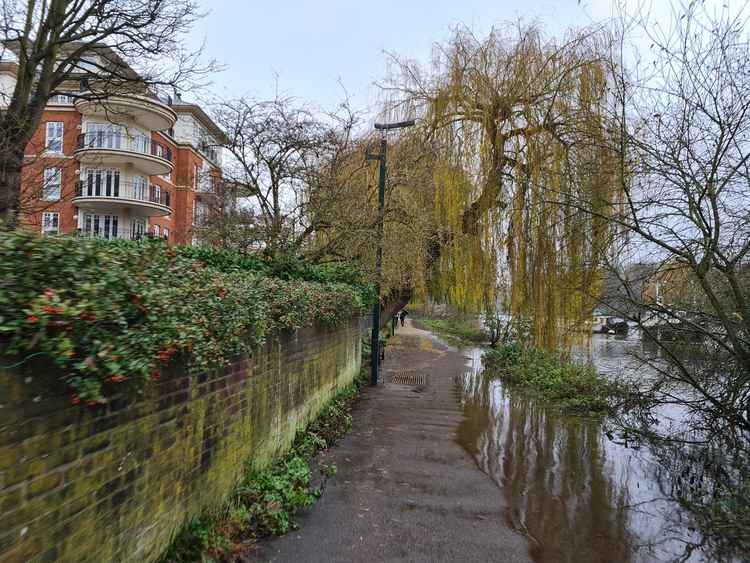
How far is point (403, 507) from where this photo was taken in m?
4.84

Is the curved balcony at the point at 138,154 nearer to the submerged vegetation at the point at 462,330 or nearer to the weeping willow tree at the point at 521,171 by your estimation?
the submerged vegetation at the point at 462,330

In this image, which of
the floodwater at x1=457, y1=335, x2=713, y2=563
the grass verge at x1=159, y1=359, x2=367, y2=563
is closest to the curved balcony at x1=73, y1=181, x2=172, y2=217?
the floodwater at x1=457, y1=335, x2=713, y2=563

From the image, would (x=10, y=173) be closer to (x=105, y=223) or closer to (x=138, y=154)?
(x=138, y=154)

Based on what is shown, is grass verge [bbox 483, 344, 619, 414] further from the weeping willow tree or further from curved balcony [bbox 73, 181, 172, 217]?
curved balcony [bbox 73, 181, 172, 217]

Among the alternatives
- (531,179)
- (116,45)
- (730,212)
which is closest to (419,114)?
(531,179)

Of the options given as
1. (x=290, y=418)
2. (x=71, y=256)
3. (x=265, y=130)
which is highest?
(x=265, y=130)

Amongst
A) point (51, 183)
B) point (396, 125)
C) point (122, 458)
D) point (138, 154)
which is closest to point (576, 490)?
point (122, 458)

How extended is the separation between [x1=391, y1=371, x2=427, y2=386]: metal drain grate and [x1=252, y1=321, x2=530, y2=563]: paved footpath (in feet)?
15.7

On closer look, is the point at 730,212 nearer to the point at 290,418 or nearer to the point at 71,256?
the point at 290,418

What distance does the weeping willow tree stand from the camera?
751 cm

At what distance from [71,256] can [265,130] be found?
268 inches

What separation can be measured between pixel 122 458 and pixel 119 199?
26.7 m

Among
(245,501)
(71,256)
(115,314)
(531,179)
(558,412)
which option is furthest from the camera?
(558,412)

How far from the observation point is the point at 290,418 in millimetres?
6309
